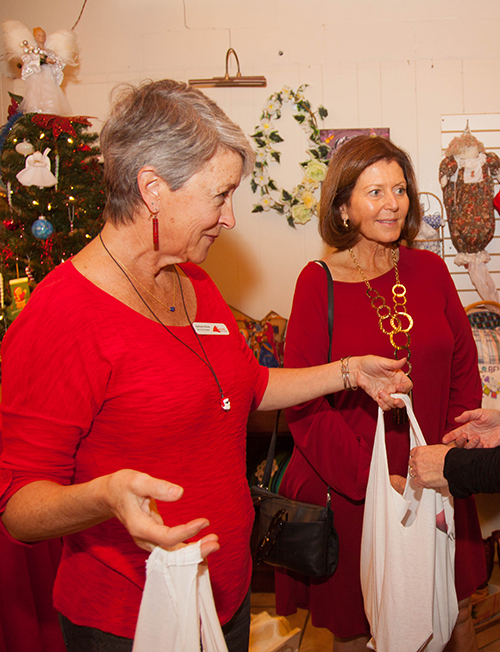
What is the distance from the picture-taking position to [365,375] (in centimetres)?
152

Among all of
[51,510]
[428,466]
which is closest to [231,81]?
[428,466]

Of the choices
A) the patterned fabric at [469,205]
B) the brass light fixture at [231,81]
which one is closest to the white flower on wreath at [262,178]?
the brass light fixture at [231,81]

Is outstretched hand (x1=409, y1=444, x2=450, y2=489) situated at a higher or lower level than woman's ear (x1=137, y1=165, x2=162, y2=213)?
lower

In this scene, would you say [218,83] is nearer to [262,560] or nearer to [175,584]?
[262,560]

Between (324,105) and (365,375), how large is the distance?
2.52 meters

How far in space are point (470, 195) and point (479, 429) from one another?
2095 millimetres

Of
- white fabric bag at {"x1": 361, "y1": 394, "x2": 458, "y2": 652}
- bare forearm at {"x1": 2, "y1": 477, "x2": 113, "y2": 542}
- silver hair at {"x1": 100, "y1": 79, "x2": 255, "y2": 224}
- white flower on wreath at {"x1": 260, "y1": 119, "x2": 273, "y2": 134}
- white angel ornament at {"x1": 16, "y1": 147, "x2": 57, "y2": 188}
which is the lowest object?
white fabric bag at {"x1": 361, "y1": 394, "x2": 458, "y2": 652}

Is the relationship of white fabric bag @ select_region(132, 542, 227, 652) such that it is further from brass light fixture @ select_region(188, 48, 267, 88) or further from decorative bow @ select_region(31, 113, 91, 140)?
brass light fixture @ select_region(188, 48, 267, 88)

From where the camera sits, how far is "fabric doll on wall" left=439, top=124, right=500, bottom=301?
3250 mm

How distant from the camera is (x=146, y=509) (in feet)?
2.64

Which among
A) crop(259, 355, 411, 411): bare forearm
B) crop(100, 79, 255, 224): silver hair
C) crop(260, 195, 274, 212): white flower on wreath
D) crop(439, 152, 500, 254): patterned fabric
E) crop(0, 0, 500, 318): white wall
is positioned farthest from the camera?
crop(260, 195, 274, 212): white flower on wreath

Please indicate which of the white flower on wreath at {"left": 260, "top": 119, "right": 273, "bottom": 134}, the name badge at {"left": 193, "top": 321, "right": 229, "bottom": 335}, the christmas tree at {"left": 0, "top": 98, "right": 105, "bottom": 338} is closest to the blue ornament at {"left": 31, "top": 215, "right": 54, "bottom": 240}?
the christmas tree at {"left": 0, "top": 98, "right": 105, "bottom": 338}

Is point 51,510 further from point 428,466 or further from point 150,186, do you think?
point 428,466

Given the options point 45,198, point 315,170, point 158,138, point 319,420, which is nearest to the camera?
point 158,138
